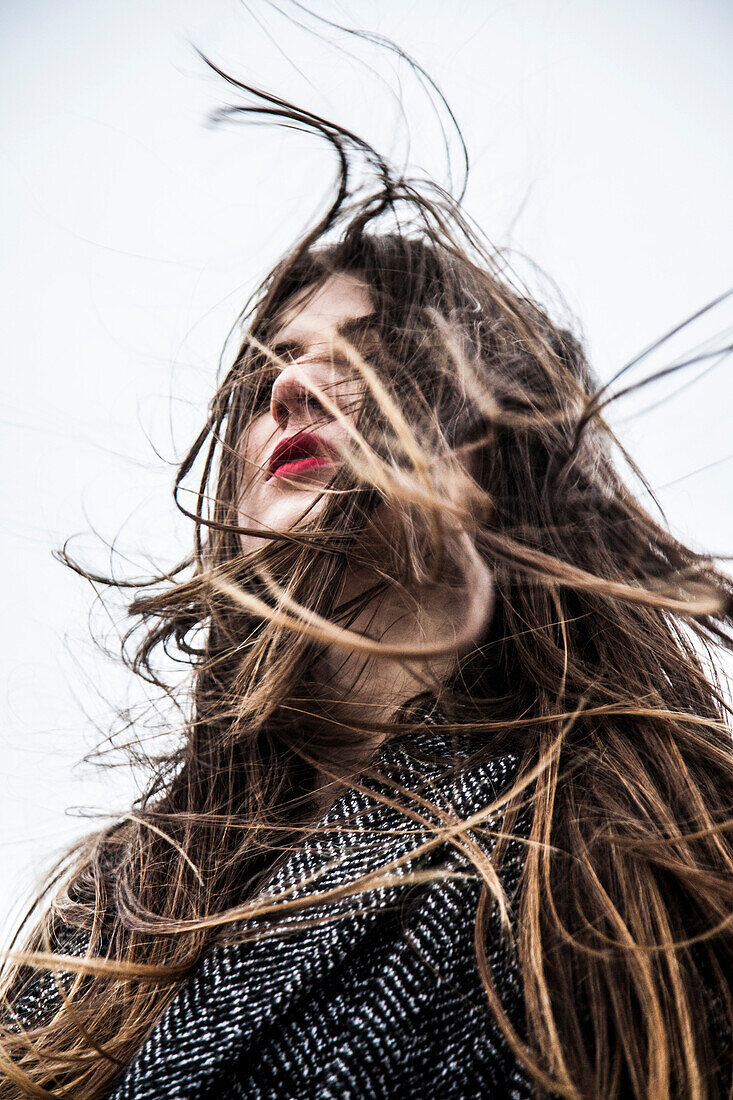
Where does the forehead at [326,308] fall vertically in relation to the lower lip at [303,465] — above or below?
above

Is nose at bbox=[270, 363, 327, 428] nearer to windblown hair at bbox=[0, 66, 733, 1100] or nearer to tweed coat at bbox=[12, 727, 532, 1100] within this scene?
windblown hair at bbox=[0, 66, 733, 1100]

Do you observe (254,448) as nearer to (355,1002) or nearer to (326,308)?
(326,308)

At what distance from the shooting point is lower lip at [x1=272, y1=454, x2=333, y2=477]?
778 millimetres

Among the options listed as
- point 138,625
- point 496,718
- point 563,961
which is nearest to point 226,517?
point 138,625

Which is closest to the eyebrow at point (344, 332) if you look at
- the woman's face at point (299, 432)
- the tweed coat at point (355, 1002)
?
the woman's face at point (299, 432)

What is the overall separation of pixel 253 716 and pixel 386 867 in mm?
289

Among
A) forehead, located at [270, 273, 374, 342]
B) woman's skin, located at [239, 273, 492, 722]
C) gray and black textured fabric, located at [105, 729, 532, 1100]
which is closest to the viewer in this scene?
gray and black textured fabric, located at [105, 729, 532, 1100]

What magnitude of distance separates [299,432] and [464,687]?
32cm

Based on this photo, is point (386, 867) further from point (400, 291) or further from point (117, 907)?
point (400, 291)

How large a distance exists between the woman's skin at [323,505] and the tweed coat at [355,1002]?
0.19 metres

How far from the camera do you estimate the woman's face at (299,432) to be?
0.78 metres

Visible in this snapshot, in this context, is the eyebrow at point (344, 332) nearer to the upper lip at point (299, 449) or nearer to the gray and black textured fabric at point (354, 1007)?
the upper lip at point (299, 449)

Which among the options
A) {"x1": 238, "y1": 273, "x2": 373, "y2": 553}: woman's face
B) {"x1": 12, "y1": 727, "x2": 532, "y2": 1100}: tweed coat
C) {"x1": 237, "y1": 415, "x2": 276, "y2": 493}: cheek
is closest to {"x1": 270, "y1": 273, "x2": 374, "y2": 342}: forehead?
{"x1": 238, "y1": 273, "x2": 373, "y2": 553}: woman's face

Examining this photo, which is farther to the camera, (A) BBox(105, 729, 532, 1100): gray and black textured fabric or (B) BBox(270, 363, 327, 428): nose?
(B) BBox(270, 363, 327, 428): nose
